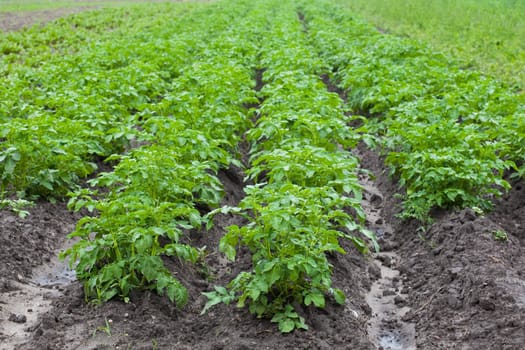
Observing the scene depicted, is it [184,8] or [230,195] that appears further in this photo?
[184,8]

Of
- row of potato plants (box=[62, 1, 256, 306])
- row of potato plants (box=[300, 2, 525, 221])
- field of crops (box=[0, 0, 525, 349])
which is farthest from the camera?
row of potato plants (box=[300, 2, 525, 221])

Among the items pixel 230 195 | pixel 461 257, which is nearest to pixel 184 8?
pixel 230 195

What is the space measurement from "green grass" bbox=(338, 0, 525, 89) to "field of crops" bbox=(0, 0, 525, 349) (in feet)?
16.0

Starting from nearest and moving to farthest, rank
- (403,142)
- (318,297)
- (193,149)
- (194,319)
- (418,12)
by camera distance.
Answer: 1. (318,297)
2. (194,319)
3. (193,149)
4. (403,142)
5. (418,12)

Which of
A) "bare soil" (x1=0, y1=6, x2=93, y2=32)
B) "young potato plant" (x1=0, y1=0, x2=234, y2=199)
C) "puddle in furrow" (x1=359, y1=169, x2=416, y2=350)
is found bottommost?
"bare soil" (x1=0, y1=6, x2=93, y2=32)

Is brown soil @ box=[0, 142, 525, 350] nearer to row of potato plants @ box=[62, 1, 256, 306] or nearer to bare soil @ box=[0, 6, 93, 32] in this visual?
row of potato plants @ box=[62, 1, 256, 306]

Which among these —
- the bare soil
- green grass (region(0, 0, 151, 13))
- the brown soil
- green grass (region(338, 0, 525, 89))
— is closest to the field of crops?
the brown soil

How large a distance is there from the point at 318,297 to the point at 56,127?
12.6ft

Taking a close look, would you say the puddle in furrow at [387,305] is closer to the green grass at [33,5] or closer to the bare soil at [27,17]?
the bare soil at [27,17]

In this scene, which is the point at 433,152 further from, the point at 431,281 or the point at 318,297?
the point at 318,297

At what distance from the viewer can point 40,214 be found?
6617 millimetres

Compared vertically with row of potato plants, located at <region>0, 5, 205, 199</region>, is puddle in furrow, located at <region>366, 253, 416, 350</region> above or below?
below

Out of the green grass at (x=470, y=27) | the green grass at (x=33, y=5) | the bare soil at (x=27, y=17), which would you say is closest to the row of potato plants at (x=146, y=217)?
the green grass at (x=470, y=27)

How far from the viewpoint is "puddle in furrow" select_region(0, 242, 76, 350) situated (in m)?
4.64
